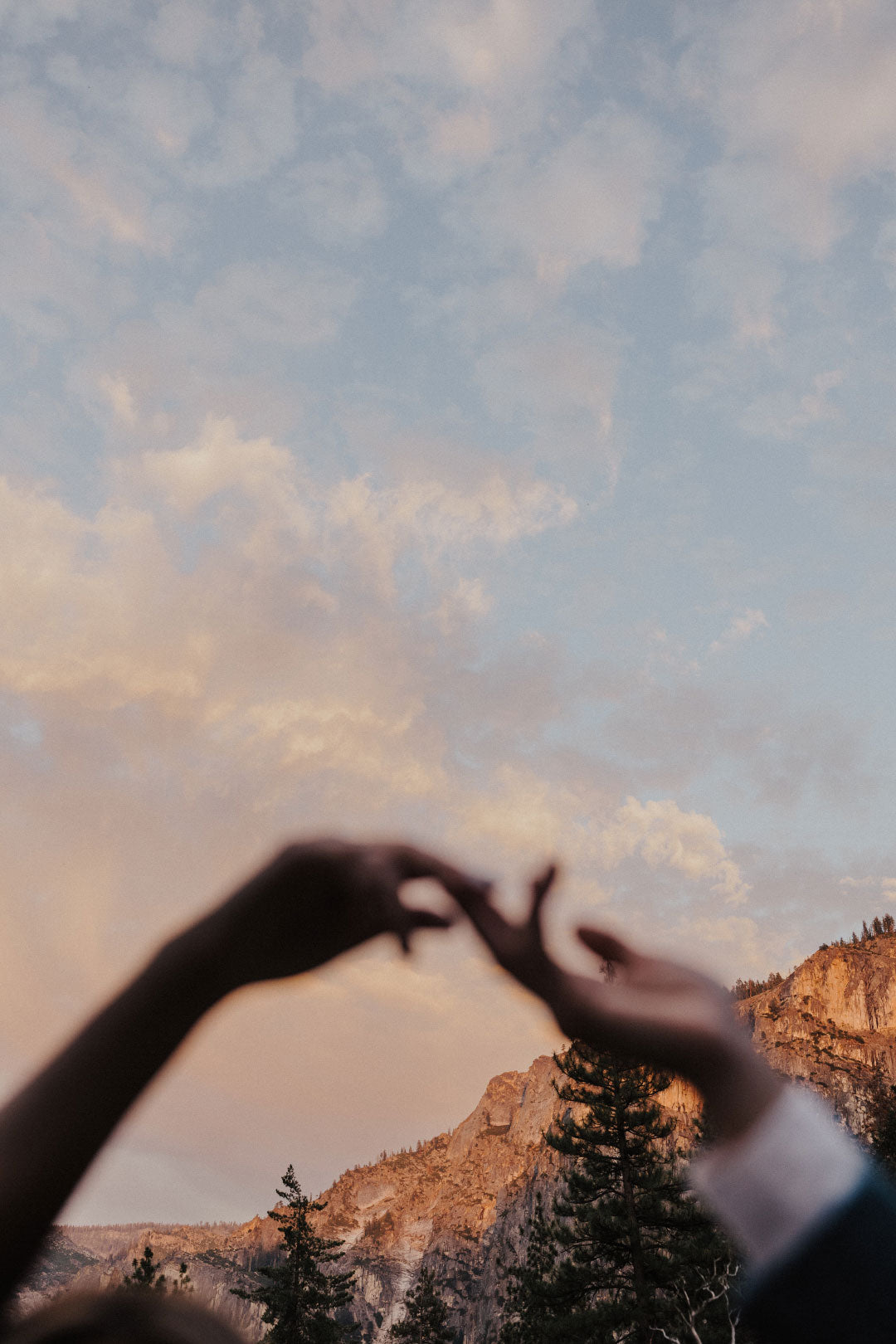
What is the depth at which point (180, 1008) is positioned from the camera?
0.92 meters

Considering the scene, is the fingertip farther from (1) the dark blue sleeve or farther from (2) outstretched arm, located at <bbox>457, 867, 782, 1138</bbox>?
(1) the dark blue sleeve

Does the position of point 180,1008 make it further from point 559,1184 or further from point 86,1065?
point 559,1184

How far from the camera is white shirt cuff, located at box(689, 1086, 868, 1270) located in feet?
4.36

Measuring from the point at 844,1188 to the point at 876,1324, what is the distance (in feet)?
0.60

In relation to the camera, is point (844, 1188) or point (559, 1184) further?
point (559, 1184)

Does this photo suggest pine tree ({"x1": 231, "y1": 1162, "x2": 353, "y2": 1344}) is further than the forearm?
Yes

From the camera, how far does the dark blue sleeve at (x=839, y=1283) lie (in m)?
1.28

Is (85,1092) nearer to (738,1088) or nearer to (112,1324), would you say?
(112,1324)

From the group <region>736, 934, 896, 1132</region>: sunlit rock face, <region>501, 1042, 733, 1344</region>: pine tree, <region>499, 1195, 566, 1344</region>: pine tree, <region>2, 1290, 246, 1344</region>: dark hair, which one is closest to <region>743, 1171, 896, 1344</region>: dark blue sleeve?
<region>2, 1290, 246, 1344</region>: dark hair

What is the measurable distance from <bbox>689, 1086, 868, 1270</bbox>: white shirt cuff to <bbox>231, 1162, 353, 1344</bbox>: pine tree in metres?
44.7

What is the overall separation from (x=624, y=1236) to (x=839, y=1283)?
30635 millimetres

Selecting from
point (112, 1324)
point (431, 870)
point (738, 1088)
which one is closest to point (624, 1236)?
point (738, 1088)

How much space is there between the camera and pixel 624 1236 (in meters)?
26.1

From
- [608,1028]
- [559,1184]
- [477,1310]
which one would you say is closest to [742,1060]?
[608,1028]
